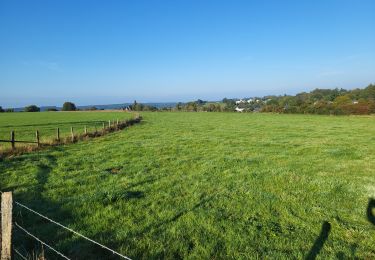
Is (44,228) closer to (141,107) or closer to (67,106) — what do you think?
(141,107)

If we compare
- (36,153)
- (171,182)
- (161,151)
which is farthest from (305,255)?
(36,153)

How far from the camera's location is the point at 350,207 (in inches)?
350

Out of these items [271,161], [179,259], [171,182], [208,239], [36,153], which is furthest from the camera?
[36,153]

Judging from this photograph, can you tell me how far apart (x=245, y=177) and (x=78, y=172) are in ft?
24.1

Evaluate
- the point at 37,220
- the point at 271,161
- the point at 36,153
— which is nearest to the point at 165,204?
the point at 37,220

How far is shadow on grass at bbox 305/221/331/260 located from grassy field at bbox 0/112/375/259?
8 cm

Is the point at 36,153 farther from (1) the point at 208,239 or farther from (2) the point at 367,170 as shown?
(2) the point at 367,170

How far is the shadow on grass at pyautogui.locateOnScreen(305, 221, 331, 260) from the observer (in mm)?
6176

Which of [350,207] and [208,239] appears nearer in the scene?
[208,239]

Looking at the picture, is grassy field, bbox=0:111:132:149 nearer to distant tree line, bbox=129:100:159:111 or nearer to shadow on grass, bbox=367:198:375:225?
shadow on grass, bbox=367:198:375:225

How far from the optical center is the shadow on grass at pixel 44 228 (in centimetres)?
623

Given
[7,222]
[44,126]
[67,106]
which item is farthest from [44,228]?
[67,106]

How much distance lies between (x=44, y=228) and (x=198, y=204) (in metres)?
4.24

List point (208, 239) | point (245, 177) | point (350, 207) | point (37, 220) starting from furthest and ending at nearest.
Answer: point (245, 177), point (350, 207), point (37, 220), point (208, 239)
